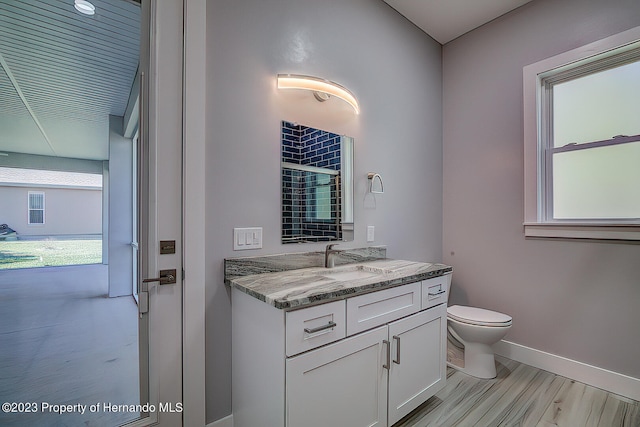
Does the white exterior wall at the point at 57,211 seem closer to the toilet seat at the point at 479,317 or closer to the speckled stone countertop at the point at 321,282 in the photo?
the speckled stone countertop at the point at 321,282

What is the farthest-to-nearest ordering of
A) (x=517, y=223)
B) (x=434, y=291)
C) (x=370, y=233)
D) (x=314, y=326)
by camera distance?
(x=517, y=223)
(x=370, y=233)
(x=434, y=291)
(x=314, y=326)

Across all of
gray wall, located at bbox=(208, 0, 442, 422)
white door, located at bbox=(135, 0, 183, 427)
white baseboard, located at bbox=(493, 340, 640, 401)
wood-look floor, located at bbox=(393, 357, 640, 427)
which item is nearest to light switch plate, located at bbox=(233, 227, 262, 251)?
gray wall, located at bbox=(208, 0, 442, 422)

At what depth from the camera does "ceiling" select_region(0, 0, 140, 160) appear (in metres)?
1.31

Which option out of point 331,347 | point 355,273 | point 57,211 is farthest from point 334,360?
point 57,211

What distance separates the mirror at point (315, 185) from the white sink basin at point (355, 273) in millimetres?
→ 243

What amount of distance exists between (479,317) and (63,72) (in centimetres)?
353

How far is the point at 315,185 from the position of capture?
1.90 m

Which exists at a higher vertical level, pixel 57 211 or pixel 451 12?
pixel 451 12

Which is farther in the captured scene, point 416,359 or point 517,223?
point 517,223

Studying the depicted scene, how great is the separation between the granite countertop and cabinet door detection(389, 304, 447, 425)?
0.24 m

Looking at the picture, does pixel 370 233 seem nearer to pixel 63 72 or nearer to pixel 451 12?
pixel 451 12

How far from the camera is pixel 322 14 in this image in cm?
193

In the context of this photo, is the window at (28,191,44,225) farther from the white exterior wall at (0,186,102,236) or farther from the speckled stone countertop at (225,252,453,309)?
the speckled stone countertop at (225,252,453,309)

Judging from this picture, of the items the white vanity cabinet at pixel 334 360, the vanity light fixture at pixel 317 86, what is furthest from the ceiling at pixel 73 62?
the white vanity cabinet at pixel 334 360
